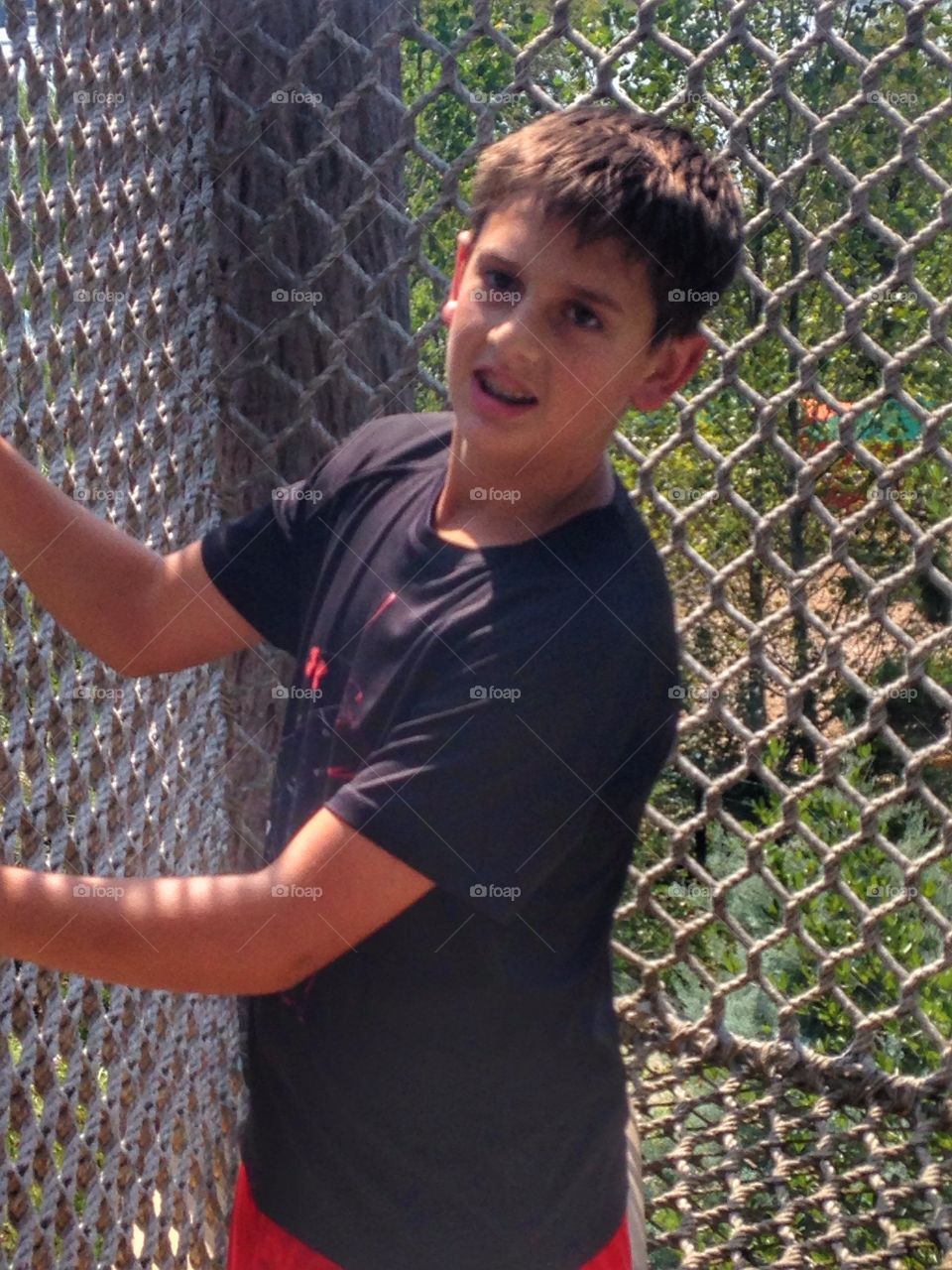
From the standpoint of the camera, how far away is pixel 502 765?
954 millimetres

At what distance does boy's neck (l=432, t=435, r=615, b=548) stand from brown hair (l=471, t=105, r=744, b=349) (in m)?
0.12

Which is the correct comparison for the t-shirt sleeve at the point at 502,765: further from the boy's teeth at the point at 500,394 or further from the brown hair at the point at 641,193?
the brown hair at the point at 641,193

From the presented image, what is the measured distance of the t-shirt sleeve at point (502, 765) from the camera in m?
0.95

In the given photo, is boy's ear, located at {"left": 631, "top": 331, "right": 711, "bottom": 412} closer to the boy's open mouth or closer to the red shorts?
the boy's open mouth

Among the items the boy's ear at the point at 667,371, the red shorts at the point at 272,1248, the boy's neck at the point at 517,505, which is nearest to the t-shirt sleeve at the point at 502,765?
the boy's neck at the point at 517,505

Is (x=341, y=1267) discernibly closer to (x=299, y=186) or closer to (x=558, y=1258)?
(x=558, y=1258)

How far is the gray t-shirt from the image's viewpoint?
3.15 feet

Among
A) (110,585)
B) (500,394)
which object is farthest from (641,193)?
(110,585)

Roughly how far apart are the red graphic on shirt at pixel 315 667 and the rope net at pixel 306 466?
22 cm

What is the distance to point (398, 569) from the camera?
111cm

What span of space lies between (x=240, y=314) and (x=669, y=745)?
2.77ft

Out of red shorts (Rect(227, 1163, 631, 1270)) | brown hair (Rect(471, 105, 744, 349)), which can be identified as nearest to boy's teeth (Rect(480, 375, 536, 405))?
brown hair (Rect(471, 105, 744, 349))

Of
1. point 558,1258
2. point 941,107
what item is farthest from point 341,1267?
point 941,107

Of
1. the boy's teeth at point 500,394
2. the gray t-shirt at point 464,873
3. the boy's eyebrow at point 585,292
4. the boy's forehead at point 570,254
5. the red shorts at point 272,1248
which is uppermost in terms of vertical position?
the boy's forehead at point 570,254
